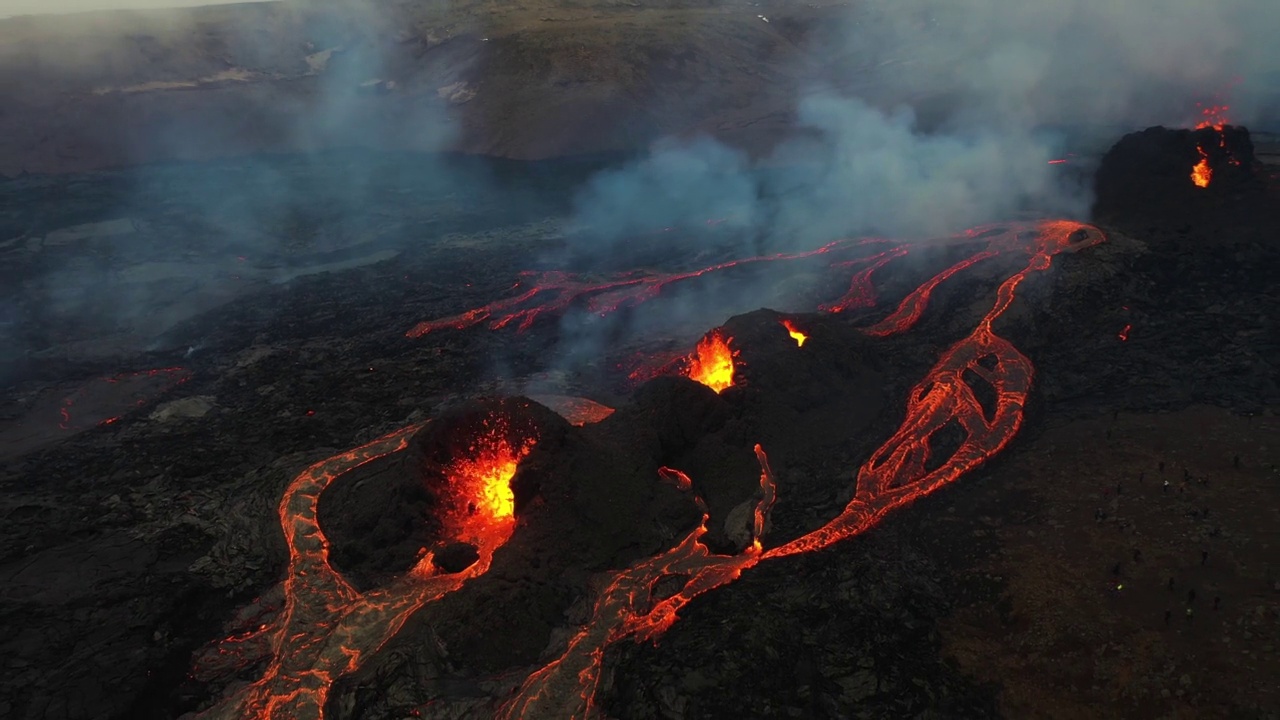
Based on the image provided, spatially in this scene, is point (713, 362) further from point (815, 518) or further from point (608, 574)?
point (608, 574)

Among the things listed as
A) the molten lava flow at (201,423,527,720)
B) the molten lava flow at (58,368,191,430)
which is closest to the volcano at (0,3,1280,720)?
the molten lava flow at (201,423,527,720)

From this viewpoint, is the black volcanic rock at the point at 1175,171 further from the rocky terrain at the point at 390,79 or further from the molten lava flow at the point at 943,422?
the rocky terrain at the point at 390,79

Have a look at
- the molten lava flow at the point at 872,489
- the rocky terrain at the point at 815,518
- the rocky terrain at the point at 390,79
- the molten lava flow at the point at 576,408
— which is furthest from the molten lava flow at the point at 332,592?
the rocky terrain at the point at 390,79

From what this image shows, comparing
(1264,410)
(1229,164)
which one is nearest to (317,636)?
(1264,410)

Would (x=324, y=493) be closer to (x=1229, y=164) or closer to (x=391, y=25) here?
(x=1229, y=164)

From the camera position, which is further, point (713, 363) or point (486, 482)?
point (713, 363)

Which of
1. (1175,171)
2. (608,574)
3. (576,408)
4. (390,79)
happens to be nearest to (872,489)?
(608,574)

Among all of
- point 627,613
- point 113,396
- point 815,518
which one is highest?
point 113,396
